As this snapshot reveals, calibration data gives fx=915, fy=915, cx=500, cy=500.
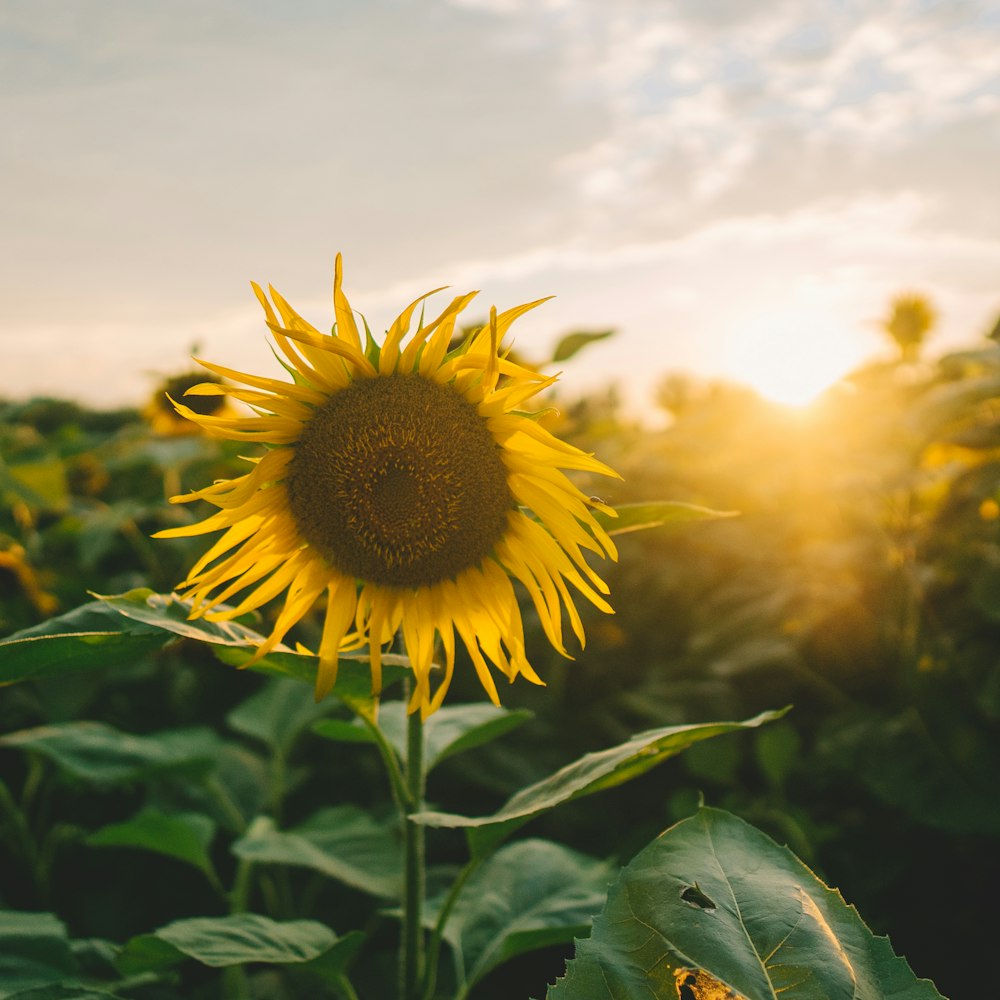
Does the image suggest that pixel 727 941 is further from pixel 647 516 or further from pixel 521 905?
pixel 521 905

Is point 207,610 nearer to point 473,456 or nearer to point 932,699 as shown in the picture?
point 473,456

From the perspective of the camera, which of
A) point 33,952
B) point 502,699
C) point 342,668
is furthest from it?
point 502,699

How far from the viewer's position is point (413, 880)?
1.32 m

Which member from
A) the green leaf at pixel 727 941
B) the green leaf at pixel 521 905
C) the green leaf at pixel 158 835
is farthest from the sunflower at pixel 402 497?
the green leaf at pixel 158 835

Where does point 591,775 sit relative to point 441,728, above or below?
above

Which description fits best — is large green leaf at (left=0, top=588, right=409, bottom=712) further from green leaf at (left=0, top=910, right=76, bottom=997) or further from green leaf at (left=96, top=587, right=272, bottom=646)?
green leaf at (left=0, top=910, right=76, bottom=997)

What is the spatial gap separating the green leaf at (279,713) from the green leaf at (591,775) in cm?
93

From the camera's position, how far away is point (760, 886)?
3.09ft

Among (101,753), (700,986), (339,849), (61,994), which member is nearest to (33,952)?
(61,994)

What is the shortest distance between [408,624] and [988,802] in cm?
139

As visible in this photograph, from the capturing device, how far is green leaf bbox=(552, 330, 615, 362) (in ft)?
5.43

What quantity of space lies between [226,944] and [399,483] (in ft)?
2.10

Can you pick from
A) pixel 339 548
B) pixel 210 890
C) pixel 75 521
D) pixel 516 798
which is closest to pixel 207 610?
pixel 339 548

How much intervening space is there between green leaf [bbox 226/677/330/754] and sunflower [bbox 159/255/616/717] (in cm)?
84
